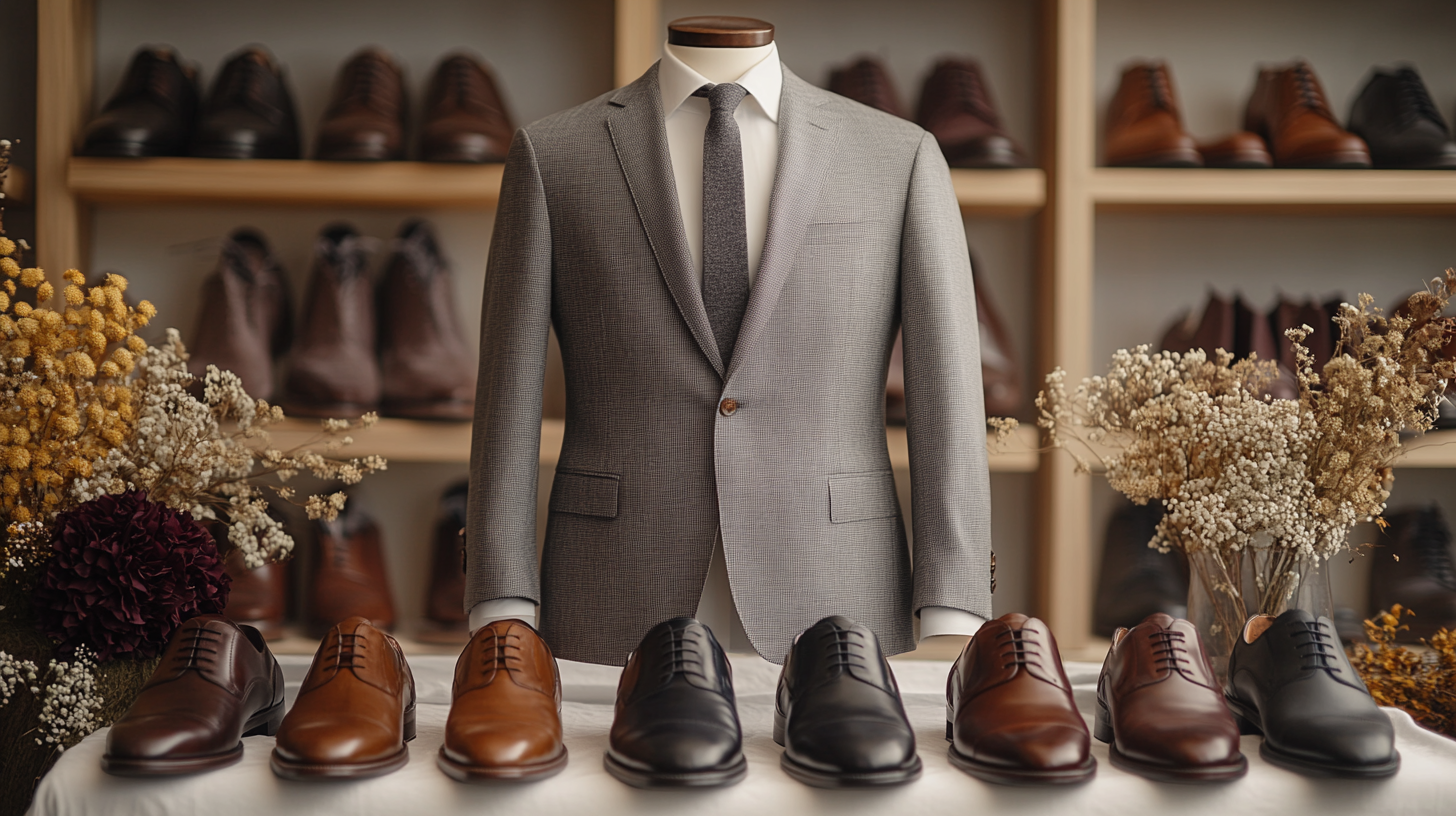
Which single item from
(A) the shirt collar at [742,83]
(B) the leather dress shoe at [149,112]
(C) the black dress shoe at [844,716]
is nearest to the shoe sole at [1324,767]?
(C) the black dress shoe at [844,716]

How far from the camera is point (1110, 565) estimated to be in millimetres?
1917

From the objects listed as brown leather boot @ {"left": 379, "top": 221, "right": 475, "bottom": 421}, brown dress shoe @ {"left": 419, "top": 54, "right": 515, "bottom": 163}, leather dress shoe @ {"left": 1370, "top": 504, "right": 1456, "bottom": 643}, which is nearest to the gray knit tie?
brown dress shoe @ {"left": 419, "top": 54, "right": 515, "bottom": 163}

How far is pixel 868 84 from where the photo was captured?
1.88 m

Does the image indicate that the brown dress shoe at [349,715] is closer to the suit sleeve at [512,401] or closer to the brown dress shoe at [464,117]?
the suit sleeve at [512,401]

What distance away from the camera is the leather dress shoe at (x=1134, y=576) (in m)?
1.85

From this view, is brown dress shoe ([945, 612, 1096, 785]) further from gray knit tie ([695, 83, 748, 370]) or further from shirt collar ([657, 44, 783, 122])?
shirt collar ([657, 44, 783, 122])

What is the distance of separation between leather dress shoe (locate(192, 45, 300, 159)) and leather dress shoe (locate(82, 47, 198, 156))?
42 mm

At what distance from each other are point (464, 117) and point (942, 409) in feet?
3.61

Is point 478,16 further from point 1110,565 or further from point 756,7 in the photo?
point 1110,565

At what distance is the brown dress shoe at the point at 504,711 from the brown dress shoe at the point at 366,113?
3.84 ft

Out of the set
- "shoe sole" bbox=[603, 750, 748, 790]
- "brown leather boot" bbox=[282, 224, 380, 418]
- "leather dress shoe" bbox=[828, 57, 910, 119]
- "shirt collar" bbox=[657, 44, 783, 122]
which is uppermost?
"leather dress shoe" bbox=[828, 57, 910, 119]

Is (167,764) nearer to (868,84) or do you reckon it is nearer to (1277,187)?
(868,84)

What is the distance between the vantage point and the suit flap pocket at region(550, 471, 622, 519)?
1.13 m

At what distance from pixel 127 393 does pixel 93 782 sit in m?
0.57
